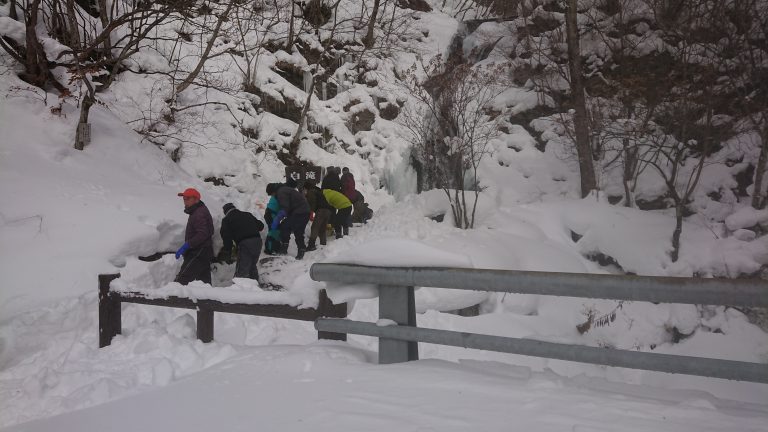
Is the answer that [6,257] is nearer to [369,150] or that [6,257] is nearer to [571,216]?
[571,216]

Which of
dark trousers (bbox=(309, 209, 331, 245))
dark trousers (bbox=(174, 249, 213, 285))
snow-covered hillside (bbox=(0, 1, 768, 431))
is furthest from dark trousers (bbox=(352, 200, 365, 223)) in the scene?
dark trousers (bbox=(174, 249, 213, 285))

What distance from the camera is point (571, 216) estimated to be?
483 inches

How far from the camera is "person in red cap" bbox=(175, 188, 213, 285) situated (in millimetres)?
7336

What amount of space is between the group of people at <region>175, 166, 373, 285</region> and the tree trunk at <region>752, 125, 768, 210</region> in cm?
892

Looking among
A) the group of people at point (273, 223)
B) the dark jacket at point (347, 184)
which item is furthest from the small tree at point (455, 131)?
the dark jacket at point (347, 184)

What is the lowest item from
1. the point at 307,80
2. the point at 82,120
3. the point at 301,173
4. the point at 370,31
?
the point at 301,173

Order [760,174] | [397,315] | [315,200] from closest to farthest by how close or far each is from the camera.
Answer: [397,315], [315,200], [760,174]

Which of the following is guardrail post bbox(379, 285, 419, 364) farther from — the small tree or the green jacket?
the small tree

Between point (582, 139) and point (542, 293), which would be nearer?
point (542, 293)

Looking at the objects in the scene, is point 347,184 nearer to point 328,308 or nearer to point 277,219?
point 277,219

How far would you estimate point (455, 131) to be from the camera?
13.6 m

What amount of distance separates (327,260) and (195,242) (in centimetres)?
486

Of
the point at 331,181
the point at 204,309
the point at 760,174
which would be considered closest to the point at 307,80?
the point at 331,181

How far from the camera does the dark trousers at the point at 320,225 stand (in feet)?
34.7
